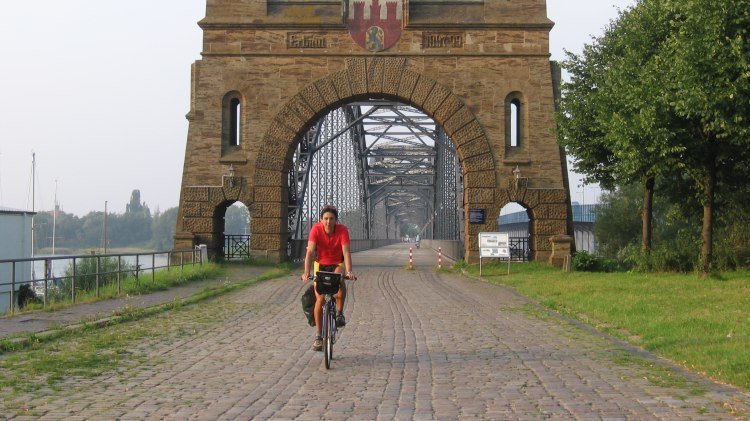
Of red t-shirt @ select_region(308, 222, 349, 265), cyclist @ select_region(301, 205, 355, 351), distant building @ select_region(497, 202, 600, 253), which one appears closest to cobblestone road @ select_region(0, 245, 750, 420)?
cyclist @ select_region(301, 205, 355, 351)

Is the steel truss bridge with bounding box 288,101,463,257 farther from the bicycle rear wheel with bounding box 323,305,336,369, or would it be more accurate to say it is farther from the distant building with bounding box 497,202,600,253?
the bicycle rear wheel with bounding box 323,305,336,369

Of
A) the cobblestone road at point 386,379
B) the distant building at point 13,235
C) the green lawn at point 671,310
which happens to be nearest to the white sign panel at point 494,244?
the green lawn at point 671,310

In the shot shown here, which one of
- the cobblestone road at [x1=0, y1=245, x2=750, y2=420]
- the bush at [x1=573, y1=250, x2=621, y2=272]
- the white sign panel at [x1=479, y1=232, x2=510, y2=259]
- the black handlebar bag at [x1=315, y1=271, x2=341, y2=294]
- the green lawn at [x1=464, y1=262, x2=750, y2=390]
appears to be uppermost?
the white sign panel at [x1=479, y1=232, x2=510, y2=259]

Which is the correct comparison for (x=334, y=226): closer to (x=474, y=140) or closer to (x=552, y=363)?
(x=552, y=363)

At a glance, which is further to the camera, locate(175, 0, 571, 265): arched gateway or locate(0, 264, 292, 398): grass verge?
locate(175, 0, 571, 265): arched gateway

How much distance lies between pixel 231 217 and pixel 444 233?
58.9m

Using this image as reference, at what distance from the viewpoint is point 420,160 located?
96562 millimetres

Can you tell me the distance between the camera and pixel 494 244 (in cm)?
2800

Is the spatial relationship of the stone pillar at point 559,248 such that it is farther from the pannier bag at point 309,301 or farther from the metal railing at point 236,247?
the pannier bag at point 309,301

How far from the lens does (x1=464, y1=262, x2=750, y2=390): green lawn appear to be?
9.49 metres

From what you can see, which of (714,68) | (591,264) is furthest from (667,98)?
(591,264)

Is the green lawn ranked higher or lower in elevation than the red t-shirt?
lower

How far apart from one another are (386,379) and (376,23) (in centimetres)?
2407

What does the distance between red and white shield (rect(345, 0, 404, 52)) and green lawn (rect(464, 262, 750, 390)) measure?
1007cm
